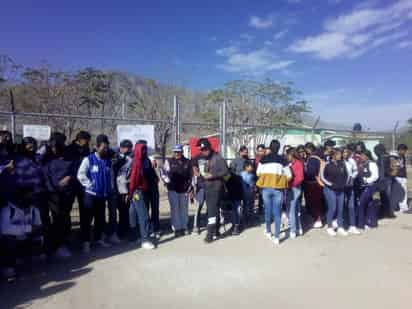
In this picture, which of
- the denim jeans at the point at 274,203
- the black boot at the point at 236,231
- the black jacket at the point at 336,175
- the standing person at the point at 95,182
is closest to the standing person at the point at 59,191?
the standing person at the point at 95,182

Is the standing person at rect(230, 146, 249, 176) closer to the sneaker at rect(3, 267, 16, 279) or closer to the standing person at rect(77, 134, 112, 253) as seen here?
the standing person at rect(77, 134, 112, 253)

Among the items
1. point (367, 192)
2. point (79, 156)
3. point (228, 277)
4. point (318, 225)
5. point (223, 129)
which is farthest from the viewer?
point (223, 129)

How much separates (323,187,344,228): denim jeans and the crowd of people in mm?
19

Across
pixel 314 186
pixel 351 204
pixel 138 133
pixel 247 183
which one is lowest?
pixel 351 204

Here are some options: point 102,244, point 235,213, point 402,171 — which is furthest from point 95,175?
point 402,171

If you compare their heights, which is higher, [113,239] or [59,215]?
[59,215]

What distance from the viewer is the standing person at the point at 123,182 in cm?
536

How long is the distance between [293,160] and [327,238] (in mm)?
1614

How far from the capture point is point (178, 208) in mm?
5867

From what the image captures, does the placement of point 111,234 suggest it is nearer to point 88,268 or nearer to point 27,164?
point 88,268

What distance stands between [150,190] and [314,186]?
144 inches

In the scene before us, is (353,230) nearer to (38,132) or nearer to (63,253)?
(63,253)

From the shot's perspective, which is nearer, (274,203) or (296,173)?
(274,203)

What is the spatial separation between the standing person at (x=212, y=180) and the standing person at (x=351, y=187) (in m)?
2.55
